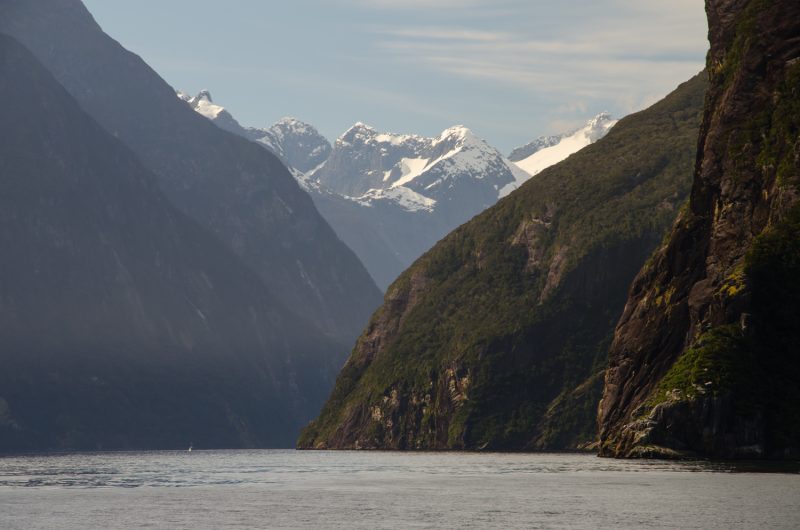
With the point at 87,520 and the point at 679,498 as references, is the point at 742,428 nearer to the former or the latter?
the point at 679,498

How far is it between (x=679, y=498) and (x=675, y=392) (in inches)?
2719

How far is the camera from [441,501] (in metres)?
134

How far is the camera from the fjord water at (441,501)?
111812mm

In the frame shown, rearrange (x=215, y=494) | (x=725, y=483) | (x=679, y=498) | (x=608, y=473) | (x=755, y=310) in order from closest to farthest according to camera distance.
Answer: (x=679, y=498) < (x=725, y=483) < (x=215, y=494) < (x=608, y=473) < (x=755, y=310)

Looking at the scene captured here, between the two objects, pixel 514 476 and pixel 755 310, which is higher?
pixel 755 310

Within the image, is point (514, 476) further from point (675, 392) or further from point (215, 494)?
point (215, 494)

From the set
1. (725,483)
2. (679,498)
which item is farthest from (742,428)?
(679,498)

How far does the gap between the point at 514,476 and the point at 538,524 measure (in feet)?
231

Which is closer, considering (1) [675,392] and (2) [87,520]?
(2) [87,520]

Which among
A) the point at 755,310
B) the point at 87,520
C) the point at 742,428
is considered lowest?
the point at 87,520

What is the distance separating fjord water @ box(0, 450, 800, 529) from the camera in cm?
11181

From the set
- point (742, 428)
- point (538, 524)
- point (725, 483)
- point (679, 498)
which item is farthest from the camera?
point (742, 428)

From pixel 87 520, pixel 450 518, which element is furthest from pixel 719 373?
pixel 87 520

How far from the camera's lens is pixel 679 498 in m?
126
